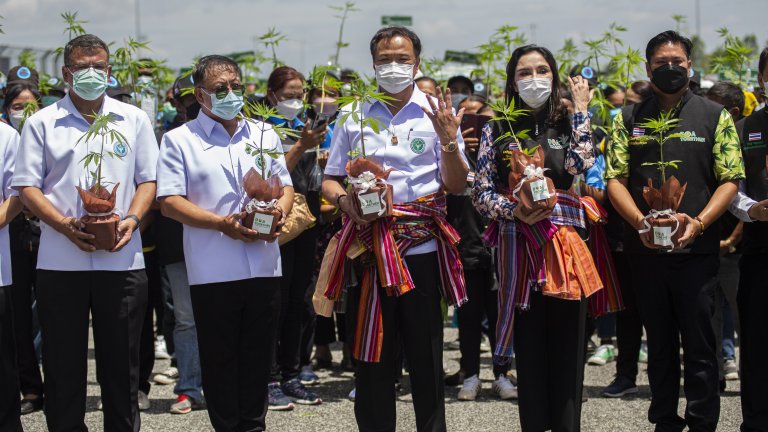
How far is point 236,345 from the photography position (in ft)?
18.2

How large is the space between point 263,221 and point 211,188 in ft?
1.48

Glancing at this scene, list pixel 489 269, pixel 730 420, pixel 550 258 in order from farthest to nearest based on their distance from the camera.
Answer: pixel 489 269 → pixel 730 420 → pixel 550 258

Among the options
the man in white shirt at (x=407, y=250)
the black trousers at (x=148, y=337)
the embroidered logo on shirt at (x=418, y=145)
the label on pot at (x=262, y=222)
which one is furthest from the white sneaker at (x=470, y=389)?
the label on pot at (x=262, y=222)

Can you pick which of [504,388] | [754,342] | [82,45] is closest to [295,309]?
[504,388]

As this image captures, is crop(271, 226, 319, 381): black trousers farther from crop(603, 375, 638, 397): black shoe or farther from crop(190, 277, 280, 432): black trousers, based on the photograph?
crop(603, 375, 638, 397): black shoe

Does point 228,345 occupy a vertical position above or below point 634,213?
below

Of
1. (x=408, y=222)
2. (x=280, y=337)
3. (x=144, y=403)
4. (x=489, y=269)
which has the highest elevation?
(x=408, y=222)

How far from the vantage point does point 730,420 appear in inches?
256

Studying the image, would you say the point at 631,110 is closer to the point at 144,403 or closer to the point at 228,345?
the point at 228,345

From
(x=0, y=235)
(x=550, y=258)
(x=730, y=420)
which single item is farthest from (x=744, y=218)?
(x=0, y=235)

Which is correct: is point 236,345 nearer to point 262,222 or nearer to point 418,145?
point 262,222

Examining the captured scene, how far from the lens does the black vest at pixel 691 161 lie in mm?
5582

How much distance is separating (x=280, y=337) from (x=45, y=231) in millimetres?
2811

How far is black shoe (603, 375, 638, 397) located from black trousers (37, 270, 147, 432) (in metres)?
3.98
